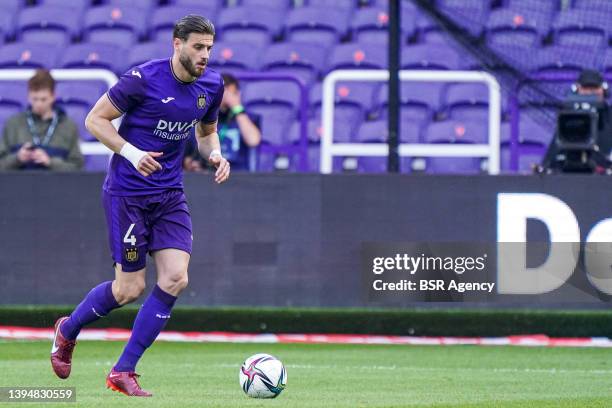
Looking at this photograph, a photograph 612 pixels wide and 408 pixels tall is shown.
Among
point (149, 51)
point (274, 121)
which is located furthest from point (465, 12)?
point (149, 51)

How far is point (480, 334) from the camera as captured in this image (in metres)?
13.7

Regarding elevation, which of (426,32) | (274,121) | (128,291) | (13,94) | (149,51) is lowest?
(128,291)

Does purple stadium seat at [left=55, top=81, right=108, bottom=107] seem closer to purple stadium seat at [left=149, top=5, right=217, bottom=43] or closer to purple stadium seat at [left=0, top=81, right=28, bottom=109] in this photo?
purple stadium seat at [left=0, top=81, right=28, bottom=109]

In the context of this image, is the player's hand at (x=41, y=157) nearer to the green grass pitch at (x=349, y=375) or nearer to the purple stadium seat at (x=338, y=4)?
the green grass pitch at (x=349, y=375)

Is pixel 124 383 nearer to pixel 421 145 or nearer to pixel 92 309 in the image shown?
pixel 92 309

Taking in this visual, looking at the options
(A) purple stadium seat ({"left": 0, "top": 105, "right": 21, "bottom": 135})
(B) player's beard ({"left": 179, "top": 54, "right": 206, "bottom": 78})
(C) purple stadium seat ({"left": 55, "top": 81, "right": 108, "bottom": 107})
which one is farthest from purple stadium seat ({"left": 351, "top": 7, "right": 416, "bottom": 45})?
(B) player's beard ({"left": 179, "top": 54, "right": 206, "bottom": 78})

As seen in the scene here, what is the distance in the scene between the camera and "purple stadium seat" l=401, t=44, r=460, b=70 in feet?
59.3

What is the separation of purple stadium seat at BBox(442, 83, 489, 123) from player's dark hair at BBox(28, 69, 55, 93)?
527 centimetres

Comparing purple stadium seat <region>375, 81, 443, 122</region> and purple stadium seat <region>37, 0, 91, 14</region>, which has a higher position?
purple stadium seat <region>37, 0, 91, 14</region>

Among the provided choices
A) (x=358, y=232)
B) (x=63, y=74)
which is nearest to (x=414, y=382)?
(x=358, y=232)

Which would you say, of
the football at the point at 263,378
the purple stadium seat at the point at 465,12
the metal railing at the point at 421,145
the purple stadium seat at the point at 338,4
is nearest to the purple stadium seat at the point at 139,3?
the purple stadium seat at the point at 338,4

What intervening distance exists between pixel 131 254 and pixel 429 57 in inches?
388

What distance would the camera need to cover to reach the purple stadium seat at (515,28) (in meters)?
15.3

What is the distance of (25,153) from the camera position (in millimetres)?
13547
